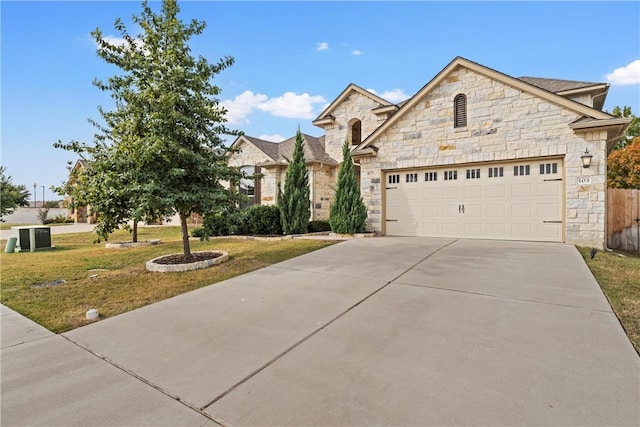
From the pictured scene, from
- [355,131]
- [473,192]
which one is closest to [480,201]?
[473,192]

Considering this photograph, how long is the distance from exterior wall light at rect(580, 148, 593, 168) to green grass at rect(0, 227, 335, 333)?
747 cm

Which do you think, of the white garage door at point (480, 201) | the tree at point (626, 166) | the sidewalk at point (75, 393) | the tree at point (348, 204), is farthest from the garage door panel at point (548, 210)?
the tree at point (626, 166)

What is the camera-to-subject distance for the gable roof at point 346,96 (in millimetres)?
14920

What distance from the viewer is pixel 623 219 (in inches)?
366

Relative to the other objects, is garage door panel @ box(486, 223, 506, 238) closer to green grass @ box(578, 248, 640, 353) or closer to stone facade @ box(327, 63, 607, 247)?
stone facade @ box(327, 63, 607, 247)

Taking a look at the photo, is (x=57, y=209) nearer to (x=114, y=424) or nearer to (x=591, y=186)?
(x=114, y=424)

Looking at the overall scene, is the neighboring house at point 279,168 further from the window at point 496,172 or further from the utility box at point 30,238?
the window at point 496,172

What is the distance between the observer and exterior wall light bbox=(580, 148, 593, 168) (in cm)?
780

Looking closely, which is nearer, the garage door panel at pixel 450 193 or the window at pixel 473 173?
the window at pixel 473 173

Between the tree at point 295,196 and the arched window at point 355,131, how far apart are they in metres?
4.74

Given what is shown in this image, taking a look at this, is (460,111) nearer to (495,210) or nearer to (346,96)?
(495,210)

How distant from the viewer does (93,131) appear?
25.6ft

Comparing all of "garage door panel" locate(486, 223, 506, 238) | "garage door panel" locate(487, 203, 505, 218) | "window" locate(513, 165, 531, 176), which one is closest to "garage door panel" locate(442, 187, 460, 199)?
"garage door panel" locate(487, 203, 505, 218)

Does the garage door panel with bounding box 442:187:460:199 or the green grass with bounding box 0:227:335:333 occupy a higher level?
the garage door panel with bounding box 442:187:460:199
